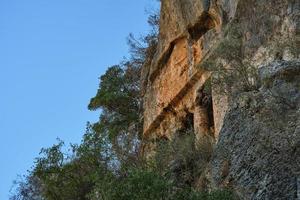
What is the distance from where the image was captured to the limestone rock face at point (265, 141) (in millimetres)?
8719

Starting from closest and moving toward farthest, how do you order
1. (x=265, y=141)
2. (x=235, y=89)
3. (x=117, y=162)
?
(x=265, y=141)
(x=235, y=89)
(x=117, y=162)

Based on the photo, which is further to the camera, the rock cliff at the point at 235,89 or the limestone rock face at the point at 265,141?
the rock cliff at the point at 235,89

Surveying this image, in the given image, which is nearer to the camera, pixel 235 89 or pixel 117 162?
pixel 235 89

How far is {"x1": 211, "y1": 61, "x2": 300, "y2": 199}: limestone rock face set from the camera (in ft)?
28.6

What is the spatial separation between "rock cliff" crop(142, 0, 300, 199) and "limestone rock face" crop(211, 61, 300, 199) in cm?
2

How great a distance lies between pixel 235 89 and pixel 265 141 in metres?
3.76

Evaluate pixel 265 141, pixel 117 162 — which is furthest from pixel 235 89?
pixel 117 162

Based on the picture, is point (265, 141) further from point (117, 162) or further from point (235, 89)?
point (117, 162)

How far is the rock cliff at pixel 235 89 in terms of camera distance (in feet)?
30.3

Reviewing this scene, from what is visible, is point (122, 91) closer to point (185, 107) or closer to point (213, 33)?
point (185, 107)

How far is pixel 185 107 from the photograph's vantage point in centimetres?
2141

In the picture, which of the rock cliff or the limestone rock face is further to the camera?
the rock cliff

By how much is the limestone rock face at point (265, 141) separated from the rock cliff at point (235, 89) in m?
0.02

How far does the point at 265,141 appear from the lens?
9.46 m
